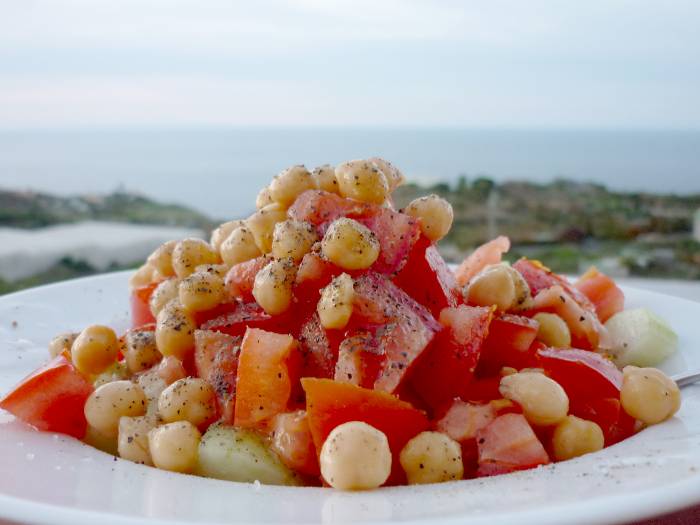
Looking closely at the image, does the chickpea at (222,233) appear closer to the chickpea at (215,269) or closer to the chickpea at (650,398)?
the chickpea at (215,269)

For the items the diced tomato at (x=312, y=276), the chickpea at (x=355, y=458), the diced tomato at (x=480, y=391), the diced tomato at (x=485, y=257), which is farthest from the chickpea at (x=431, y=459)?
the diced tomato at (x=485, y=257)

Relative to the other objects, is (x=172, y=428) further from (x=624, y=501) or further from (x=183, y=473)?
(x=624, y=501)

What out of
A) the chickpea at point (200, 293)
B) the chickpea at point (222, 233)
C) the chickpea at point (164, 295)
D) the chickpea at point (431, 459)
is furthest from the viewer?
the chickpea at point (222, 233)

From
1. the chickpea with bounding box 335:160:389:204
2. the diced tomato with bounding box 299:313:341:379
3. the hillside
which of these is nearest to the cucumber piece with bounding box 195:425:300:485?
the diced tomato with bounding box 299:313:341:379

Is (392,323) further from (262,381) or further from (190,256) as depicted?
(190,256)

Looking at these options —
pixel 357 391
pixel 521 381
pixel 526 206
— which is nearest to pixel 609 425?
pixel 521 381

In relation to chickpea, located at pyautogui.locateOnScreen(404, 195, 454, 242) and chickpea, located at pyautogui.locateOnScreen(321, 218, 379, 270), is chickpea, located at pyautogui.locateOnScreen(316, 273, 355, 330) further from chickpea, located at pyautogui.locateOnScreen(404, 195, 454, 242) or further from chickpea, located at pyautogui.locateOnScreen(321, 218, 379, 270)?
chickpea, located at pyautogui.locateOnScreen(404, 195, 454, 242)

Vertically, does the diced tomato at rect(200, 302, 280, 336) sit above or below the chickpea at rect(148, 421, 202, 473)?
above
